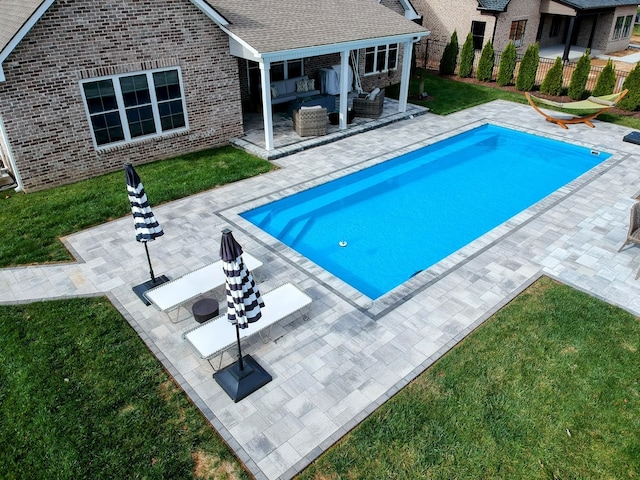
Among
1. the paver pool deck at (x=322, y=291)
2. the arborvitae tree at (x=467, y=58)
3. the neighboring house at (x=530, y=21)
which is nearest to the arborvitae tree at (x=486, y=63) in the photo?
the arborvitae tree at (x=467, y=58)

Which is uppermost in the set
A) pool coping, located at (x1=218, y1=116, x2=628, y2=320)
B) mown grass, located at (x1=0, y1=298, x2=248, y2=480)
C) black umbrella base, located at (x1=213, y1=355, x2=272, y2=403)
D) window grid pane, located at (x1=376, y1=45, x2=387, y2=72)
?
window grid pane, located at (x1=376, y1=45, x2=387, y2=72)

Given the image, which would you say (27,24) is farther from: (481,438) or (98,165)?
(481,438)

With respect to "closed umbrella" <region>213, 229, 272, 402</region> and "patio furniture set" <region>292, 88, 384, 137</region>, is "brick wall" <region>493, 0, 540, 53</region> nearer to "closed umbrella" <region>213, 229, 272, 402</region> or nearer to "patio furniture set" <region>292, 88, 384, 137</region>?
"patio furniture set" <region>292, 88, 384, 137</region>

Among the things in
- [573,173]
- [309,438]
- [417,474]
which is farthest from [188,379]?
[573,173]

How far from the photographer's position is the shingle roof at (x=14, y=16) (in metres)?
12.5

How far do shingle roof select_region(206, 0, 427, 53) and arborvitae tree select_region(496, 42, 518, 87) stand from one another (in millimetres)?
6878

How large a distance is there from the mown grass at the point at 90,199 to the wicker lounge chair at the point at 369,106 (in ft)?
20.2

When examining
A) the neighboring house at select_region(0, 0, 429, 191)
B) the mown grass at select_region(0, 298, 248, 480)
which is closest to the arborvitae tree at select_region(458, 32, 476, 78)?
the neighboring house at select_region(0, 0, 429, 191)

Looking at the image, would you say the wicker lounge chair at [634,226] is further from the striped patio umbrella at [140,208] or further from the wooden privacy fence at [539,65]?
the wooden privacy fence at [539,65]

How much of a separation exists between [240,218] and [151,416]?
6.72 metres

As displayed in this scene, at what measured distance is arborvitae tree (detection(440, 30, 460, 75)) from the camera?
88.5 feet

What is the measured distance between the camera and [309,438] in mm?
7016

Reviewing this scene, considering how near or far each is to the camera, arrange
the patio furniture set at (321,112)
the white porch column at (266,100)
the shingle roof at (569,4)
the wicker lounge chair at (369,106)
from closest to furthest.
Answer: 1. the white porch column at (266,100)
2. the patio furniture set at (321,112)
3. the wicker lounge chair at (369,106)
4. the shingle roof at (569,4)

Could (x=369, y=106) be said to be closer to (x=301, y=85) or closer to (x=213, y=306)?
(x=301, y=85)
